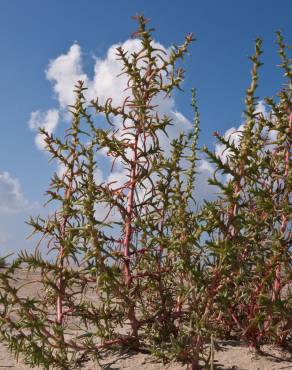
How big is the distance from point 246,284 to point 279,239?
13.9 inches

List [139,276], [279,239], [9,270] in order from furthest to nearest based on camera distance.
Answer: [139,276] < [9,270] < [279,239]

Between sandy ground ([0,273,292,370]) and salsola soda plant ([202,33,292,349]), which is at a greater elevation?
salsola soda plant ([202,33,292,349])

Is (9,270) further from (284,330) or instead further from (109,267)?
(284,330)

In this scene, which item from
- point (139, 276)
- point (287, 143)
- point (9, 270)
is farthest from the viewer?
point (287, 143)

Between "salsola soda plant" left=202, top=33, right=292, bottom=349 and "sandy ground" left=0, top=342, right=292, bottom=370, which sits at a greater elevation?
"salsola soda plant" left=202, top=33, right=292, bottom=349

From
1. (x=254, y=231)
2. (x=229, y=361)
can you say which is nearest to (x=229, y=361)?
(x=229, y=361)

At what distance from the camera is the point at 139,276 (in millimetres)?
2379

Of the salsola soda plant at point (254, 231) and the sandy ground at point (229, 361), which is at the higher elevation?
the salsola soda plant at point (254, 231)

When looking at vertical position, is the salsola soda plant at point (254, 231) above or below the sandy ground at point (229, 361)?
above

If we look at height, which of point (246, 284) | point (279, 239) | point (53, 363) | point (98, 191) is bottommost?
point (53, 363)

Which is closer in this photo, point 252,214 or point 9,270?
point 9,270

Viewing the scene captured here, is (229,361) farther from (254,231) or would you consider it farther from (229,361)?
(254,231)

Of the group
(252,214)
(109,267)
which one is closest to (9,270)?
(109,267)

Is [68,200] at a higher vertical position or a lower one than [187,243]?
higher
